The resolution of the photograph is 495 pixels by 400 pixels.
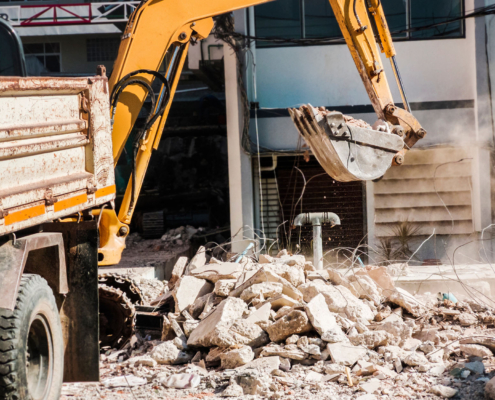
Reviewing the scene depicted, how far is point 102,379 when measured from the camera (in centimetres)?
502

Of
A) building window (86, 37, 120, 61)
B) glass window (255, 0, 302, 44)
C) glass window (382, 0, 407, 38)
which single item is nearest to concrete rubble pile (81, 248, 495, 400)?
glass window (255, 0, 302, 44)

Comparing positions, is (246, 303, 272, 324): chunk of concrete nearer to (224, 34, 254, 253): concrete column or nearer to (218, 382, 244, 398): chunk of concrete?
(218, 382, 244, 398): chunk of concrete

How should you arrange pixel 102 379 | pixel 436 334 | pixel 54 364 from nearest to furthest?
1. pixel 54 364
2. pixel 102 379
3. pixel 436 334

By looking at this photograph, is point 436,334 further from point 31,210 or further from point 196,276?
point 31,210

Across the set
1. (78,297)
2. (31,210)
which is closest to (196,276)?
(78,297)

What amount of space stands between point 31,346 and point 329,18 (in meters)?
8.19

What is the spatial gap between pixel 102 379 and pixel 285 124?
6023mm

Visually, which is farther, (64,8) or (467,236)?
(64,8)

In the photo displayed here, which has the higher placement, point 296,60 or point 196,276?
point 296,60

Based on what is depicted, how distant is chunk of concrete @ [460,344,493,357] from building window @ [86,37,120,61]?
64.6 ft

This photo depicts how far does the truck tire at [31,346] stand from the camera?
3031mm

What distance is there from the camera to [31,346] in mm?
3510

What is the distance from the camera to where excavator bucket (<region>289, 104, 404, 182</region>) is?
5.40 m

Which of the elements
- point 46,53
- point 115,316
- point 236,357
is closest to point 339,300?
point 236,357
